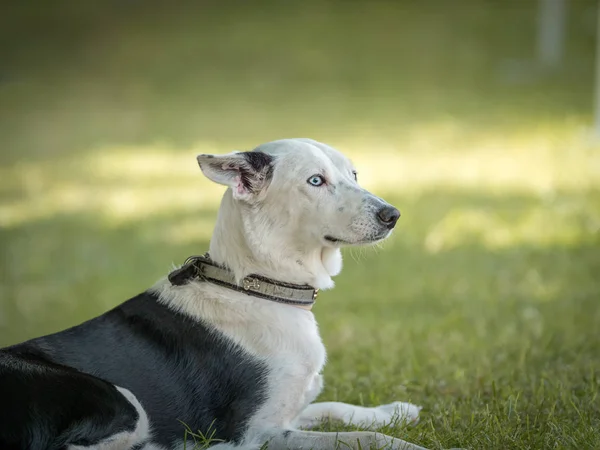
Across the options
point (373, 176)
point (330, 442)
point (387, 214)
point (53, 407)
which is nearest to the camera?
point (53, 407)

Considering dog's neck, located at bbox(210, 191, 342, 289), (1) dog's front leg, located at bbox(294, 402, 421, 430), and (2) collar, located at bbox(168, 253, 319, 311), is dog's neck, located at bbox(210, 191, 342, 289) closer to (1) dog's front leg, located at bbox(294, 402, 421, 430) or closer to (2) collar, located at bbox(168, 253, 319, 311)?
(2) collar, located at bbox(168, 253, 319, 311)

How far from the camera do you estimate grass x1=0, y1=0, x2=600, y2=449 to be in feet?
17.6

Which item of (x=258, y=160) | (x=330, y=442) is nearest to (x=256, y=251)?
(x=258, y=160)

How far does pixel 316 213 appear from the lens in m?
3.84

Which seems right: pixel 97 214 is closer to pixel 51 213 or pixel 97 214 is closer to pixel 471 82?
pixel 51 213

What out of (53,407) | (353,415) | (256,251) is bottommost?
(353,415)

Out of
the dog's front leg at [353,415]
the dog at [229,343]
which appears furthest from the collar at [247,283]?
A: the dog's front leg at [353,415]

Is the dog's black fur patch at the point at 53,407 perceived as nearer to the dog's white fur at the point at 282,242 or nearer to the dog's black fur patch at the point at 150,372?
the dog's black fur patch at the point at 150,372

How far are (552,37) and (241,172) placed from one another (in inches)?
626

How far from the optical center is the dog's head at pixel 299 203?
149 inches

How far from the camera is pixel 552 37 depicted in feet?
59.9

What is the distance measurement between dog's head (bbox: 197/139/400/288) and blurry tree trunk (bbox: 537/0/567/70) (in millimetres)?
15235

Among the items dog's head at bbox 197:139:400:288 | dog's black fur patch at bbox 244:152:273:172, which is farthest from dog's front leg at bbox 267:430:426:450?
dog's black fur patch at bbox 244:152:273:172

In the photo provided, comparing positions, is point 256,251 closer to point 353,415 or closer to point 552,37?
point 353,415
